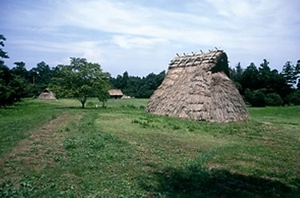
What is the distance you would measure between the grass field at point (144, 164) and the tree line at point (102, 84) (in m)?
16.9

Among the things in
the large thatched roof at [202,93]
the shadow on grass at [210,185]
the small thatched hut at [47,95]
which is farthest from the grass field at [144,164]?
the small thatched hut at [47,95]

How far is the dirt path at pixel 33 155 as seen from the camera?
816 centimetres

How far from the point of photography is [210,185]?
24.4 ft

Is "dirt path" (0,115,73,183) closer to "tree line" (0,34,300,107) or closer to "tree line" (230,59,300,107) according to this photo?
"tree line" (0,34,300,107)

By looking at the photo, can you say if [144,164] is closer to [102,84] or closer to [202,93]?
[202,93]

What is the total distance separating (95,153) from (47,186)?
3.43 meters

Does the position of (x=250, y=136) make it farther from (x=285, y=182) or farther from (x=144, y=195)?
(x=144, y=195)

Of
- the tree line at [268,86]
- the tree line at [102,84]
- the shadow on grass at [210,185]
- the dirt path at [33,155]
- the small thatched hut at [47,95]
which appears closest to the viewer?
the shadow on grass at [210,185]

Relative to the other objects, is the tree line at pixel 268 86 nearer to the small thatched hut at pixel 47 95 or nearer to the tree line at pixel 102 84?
the tree line at pixel 102 84

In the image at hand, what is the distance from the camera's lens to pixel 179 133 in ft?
51.3

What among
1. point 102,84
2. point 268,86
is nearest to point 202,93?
point 102,84

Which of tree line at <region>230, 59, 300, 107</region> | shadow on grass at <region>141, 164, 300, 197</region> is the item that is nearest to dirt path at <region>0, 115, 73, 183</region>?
shadow on grass at <region>141, 164, 300, 197</region>

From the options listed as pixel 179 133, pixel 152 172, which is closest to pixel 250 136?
pixel 179 133

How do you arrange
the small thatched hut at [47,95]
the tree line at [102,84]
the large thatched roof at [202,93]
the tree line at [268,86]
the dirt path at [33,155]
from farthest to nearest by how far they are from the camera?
1. the small thatched hut at [47,95]
2. the tree line at [268,86]
3. the tree line at [102,84]
4. the large thatched roof at [202,93]
5. the dirt path at [33,155]
